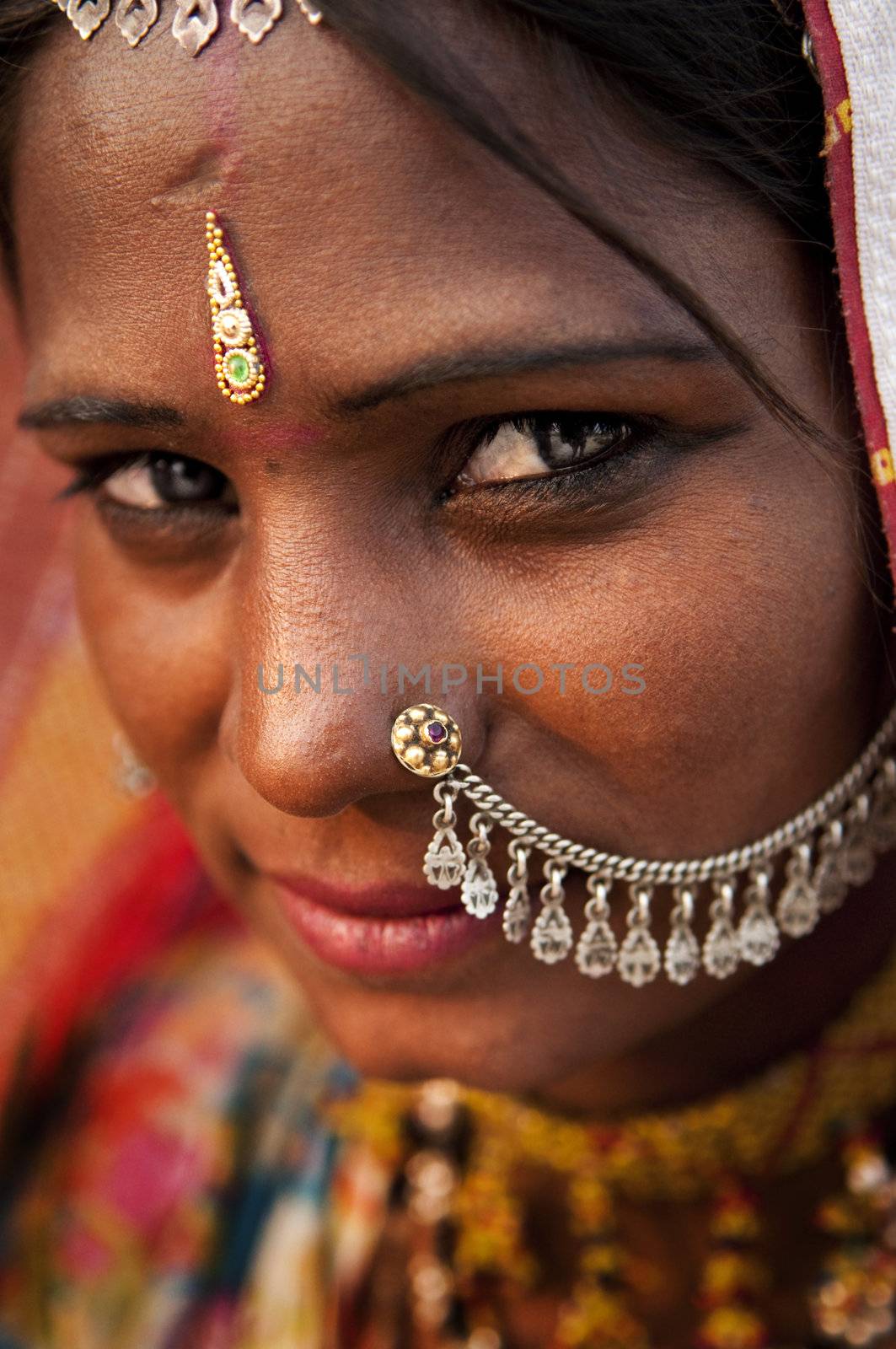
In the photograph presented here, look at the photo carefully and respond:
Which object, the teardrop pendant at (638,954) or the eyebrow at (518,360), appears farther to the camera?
the teardrop pendant at (638,954)

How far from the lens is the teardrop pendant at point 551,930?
3.72 feet

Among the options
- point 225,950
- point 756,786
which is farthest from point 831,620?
point 225,950

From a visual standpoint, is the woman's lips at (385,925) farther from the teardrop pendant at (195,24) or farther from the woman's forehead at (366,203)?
the teardrop pendant at (195,24)

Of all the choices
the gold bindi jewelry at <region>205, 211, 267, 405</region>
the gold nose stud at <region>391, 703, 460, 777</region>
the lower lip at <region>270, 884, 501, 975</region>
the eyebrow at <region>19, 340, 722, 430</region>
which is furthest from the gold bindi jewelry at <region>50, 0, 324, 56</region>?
the lower lip at <region>270, 884, 501, 975</region>

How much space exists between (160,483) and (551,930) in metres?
0.55

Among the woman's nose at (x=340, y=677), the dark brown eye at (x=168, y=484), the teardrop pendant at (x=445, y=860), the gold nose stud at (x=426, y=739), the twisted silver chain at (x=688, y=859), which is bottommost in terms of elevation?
the twisted silver chain at (x=688, y=859)

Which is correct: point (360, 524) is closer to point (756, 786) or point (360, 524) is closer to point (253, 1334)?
point (756, 786)

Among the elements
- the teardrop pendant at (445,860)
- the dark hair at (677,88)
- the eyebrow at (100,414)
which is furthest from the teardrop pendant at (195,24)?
the teardrop pendant at (445,860)

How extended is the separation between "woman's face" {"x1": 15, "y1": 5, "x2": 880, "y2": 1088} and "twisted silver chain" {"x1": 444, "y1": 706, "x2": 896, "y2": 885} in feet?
0.05

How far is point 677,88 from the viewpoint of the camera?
0.94 metres

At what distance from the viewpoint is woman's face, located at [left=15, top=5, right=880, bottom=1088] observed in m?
0.94

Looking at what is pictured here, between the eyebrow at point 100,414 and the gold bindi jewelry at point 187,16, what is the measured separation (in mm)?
273

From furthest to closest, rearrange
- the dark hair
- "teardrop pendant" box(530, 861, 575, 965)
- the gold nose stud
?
"teardrop pendant" box(530, 861, 575, 965)
the gold nose stud
the dark hair

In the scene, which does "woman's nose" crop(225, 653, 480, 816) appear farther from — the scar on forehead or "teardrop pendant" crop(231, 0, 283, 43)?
"teardrop pendant" crop(231, 0, 283, 43)
